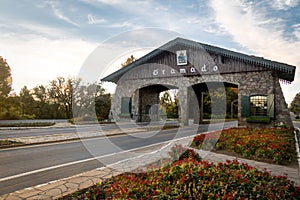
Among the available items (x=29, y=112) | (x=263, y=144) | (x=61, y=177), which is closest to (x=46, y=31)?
(x=61, y=177)

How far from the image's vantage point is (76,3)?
9094 mm

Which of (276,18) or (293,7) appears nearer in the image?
(293,7)

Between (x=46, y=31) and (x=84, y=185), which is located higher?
(x=46, y=31)

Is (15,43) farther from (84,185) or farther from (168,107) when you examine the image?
(168,107)

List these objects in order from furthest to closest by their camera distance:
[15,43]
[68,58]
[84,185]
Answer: [15,43] < [68,58] < [84,185]

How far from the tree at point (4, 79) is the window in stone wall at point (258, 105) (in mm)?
22315

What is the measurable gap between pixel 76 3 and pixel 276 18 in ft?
27.4

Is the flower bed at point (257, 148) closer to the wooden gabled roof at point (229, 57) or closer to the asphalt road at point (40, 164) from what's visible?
the asphalt road at point (40, 164)

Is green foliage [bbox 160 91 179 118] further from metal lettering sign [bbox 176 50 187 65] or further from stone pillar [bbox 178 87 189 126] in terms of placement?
metal lettering sign [bbox 176 50 187 65]

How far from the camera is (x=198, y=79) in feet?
64.2

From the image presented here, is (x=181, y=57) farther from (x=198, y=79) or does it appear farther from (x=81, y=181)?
(x=81, y=181)

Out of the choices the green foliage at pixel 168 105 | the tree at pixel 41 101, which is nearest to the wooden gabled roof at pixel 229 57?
the green foliage at pixel 168 105

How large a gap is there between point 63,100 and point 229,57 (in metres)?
23.7

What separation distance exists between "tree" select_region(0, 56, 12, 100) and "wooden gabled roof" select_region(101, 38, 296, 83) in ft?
31.2
